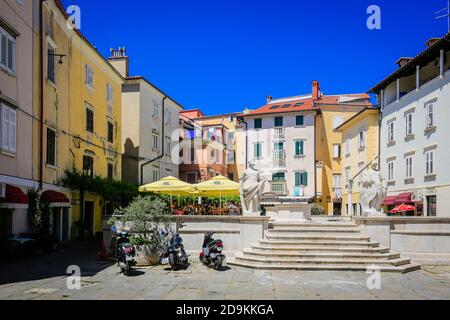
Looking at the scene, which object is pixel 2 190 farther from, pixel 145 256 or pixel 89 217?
pixel 89 217

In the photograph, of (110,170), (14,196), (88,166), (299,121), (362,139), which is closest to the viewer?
(14,196)

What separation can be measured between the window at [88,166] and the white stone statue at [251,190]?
1103cm

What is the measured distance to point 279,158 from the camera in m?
49.1

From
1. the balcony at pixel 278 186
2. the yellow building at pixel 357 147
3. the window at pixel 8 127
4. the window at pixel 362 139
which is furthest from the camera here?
the balcony at pixel 278 186

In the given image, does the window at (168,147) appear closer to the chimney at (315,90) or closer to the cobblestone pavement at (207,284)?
the chimney at (315,90)

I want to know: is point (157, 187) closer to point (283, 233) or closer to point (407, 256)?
point (283, 233)

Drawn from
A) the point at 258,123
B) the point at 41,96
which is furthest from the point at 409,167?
the point at 41,96

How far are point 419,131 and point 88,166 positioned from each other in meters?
20.3

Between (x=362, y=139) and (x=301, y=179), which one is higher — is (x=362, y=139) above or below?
above

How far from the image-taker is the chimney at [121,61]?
3284 cm

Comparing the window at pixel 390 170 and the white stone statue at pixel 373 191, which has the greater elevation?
the window at pixel 390 170

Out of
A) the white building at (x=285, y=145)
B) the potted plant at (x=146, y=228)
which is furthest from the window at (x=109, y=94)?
the white building at (x=285, y=145)

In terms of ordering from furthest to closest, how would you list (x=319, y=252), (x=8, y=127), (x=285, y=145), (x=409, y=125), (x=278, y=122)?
(x=278, y=122), (x=285, y=145), (x=409, y=125), (x=8, y=127), (x=319, y=252)

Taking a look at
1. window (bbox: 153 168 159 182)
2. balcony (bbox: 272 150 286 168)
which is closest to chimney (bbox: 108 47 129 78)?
window (bbox: 153 168 159 182)
